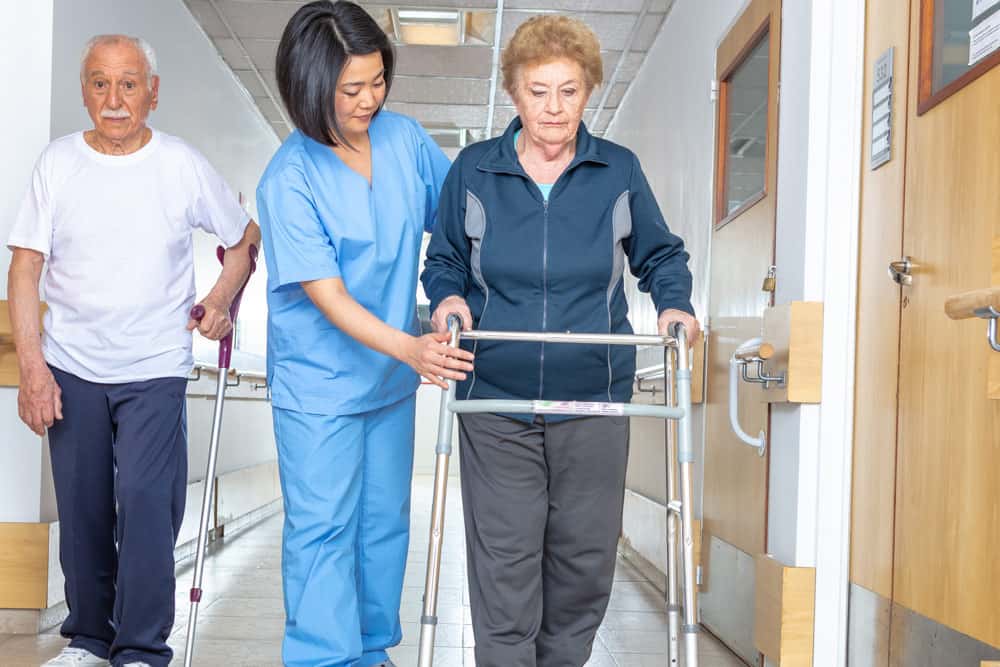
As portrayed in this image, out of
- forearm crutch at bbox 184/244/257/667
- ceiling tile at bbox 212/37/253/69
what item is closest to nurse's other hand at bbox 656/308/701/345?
forearm crutch at bbox 184/244/257/667

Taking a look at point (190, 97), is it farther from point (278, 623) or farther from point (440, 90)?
point (278, 623)

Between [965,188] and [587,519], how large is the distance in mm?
974

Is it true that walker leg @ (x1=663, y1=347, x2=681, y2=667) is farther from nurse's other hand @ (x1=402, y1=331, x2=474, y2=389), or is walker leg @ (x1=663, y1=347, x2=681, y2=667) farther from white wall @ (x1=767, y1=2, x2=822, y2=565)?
white wall @ (x1=767, y1=2, x2=822, y2=565)

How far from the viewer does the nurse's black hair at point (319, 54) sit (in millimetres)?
2279

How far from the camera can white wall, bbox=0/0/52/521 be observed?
361 centimetres

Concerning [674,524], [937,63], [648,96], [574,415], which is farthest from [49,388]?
[648,96]

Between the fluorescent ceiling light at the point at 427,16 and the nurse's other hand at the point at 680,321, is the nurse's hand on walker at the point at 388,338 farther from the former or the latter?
the fluorescent ceiling light at the point at 427,16

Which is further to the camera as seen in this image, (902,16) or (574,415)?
(902,16)

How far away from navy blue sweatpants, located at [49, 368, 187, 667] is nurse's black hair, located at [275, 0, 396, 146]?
89 centimetres

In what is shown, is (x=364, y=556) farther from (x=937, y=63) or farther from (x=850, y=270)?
(x=937, y=63)

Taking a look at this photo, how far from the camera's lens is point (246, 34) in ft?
20.7

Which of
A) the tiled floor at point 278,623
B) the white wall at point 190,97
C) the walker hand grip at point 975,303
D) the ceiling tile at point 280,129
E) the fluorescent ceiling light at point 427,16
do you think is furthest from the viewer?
the ceiling tile at point 280,129

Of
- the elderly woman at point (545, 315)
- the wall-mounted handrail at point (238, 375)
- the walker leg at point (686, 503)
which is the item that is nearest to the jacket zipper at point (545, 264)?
the elderly woman at point (545, 315)

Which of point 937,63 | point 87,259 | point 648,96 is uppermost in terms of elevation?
point 648,96
